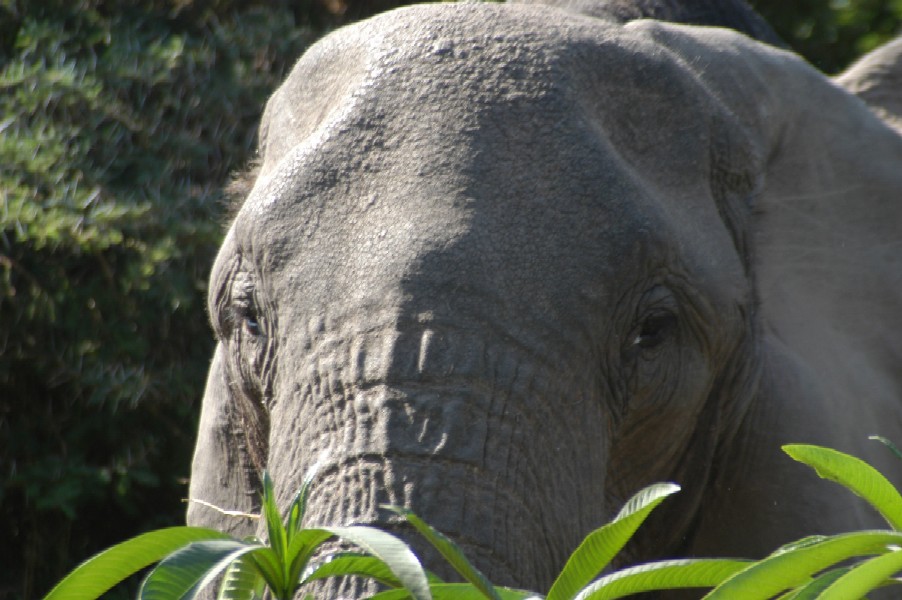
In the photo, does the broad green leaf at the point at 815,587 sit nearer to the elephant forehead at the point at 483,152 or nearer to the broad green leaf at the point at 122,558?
the broad green leaf at the point at 122,558

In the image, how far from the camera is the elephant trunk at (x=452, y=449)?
171 cm

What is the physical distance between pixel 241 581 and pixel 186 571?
74 mm

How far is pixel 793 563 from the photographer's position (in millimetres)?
1064

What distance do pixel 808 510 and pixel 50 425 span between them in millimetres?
2811

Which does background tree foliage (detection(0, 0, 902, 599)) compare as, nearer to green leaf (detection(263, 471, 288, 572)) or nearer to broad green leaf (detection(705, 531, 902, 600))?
green leaf (detection(263, 471, 288, 572))

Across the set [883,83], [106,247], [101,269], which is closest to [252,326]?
[883,83]

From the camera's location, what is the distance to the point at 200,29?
5.25 m

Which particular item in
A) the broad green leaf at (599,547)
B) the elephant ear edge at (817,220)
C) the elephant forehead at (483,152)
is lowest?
the elephant ear edge at (817,220)

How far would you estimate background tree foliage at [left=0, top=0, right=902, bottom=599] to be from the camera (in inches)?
172

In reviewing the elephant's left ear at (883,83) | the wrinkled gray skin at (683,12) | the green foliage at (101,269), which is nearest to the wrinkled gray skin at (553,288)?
the wrinkled gray skin at (683,12)

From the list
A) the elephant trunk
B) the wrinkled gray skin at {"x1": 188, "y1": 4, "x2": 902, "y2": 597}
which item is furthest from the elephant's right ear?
the elephant trunk

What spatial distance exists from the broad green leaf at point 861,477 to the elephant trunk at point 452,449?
0.57 metres

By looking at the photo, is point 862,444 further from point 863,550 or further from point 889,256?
point 863,550

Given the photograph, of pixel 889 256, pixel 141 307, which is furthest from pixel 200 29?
pixel 889 256
